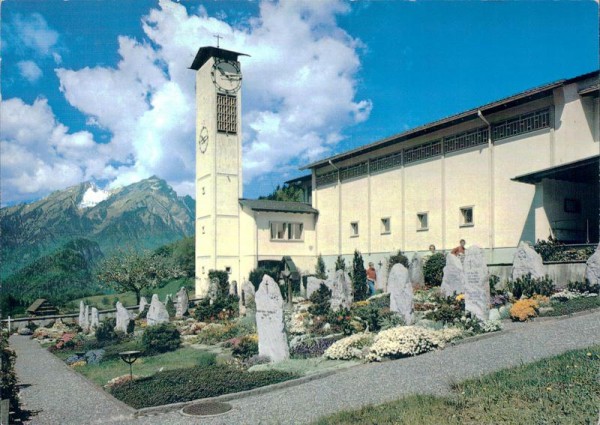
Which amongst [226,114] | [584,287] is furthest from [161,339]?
[226,114]

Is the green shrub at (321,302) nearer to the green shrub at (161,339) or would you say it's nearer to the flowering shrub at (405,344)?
the green shrub at (161,339)

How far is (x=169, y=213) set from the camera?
639 ft

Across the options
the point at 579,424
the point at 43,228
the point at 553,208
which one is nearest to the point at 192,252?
the point at 553,208

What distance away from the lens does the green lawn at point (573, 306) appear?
14477mm

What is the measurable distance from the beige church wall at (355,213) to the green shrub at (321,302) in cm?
1333

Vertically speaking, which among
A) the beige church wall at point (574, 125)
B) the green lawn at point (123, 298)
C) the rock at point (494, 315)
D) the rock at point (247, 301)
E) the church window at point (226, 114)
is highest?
the church window at point (226, 114)

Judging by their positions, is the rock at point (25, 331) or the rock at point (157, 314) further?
the rock at point (25, 331)

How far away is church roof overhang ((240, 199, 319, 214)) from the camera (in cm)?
4025

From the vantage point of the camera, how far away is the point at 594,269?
648 inches

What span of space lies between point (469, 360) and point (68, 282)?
5597cm

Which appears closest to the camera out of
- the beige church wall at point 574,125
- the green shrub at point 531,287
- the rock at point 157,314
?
the green shrub at point 531,287

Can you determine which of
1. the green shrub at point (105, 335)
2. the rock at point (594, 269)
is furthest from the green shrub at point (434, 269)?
the green shrub at point (105, 335)

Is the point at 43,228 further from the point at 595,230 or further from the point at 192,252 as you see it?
the point at 595,230

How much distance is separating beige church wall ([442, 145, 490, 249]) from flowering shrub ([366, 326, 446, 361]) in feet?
53.3
